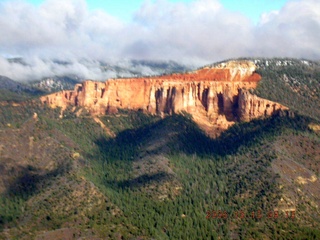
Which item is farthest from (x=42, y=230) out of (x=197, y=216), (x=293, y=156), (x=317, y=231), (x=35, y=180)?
(x=293, y=156)

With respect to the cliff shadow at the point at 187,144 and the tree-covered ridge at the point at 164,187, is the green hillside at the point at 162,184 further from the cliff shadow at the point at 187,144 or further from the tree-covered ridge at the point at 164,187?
the cliff shadow at the point at 187,144

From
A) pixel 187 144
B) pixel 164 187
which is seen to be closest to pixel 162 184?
pixel 164 187

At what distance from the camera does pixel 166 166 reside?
573 feet

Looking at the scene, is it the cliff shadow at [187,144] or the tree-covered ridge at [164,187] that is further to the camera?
the cliff shadow at [187,144]

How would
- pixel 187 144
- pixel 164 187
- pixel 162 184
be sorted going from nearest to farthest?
pixel 164 187
pixel 162 184
pixel 187 144

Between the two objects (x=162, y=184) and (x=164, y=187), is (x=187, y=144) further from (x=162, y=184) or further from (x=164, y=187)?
(x=164, y=187)

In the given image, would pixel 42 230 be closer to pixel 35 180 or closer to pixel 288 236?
pixel 35 180

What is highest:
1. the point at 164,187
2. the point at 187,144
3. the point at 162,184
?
the point at 187,144

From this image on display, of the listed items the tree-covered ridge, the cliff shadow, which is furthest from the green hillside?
the cliff shadow

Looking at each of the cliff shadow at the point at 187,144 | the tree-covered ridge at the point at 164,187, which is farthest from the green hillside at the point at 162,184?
the cliff shadow at the point at 187,144

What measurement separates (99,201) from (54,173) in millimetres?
18451

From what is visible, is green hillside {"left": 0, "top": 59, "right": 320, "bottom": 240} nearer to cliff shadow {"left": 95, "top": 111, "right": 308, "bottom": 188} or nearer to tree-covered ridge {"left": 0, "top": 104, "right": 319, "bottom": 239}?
tree-covered ridge {"left": 0, "top": 104, "right": 319, "bottom": 239}

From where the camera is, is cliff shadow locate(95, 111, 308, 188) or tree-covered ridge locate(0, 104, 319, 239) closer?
tree-covered ridge locate(0, 104, 319, 239)

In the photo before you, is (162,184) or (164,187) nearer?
(164,187)
